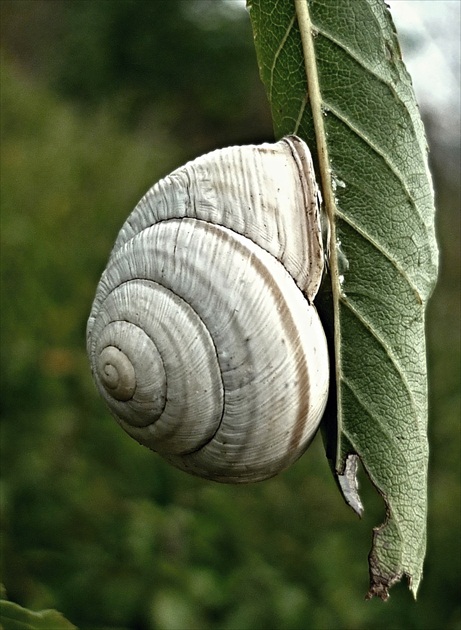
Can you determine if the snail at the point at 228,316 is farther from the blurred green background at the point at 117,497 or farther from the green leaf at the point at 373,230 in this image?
the blurred green background at the point at 117,497

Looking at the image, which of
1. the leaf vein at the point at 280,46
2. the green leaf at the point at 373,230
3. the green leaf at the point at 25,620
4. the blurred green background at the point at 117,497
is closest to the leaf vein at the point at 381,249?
the green leaf at the point at 373,230

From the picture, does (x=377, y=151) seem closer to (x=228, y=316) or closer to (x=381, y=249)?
(x=381, y=249)

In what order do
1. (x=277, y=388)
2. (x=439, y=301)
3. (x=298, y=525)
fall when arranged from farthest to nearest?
(x=439, y=301), (x=298, y=525), (x=277, y=388)

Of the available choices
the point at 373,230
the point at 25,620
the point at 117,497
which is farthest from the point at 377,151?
the point at 117,497

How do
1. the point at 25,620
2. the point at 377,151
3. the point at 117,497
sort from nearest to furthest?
the point at 25,620 < the point at 377,151 < the point at 117,497

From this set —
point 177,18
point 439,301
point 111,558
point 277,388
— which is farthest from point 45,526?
point 177,18

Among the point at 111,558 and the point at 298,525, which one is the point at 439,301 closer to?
the point at 298,525

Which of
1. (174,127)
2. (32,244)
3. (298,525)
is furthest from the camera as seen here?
(174,127)
